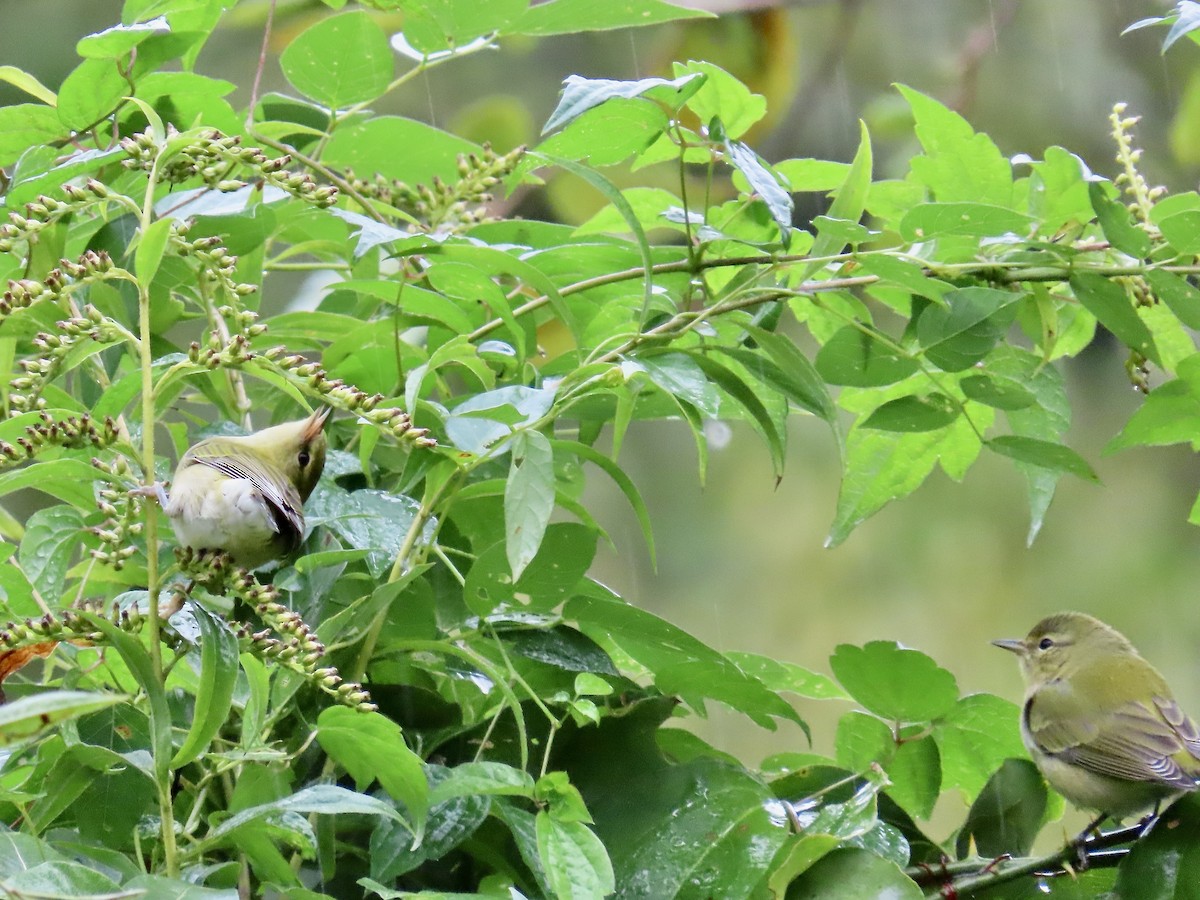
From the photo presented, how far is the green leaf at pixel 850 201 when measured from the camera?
91 centimetres

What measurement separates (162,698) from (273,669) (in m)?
0.14

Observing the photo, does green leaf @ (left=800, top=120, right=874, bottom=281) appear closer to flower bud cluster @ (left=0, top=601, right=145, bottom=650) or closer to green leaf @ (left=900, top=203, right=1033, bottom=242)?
green leaf @ (left=900, top=203, right=1033, bottom=242)

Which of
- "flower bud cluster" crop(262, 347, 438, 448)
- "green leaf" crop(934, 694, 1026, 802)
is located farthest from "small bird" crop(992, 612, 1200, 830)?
"flower bud cluster" crop(262, 347, 438, 448)

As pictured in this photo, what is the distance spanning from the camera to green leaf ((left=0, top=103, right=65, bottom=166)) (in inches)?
39.7

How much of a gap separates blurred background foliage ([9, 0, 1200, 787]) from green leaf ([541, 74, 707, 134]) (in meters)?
2.40

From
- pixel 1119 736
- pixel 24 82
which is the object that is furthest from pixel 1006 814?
pixel 24 82

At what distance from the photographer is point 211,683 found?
28.5 inches

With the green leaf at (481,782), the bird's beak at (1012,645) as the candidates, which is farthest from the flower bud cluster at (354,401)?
the bird's beak at (1012,645)

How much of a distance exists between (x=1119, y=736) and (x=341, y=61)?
4.42 feet

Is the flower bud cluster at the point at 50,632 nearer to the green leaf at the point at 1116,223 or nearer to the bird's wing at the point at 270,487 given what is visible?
the bird's wing at the point at 270,487

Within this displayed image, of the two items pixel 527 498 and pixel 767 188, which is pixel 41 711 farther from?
pixel 767 188

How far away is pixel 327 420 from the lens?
3.76ft

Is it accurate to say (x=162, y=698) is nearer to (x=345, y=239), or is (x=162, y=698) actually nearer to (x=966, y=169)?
(x=345, y=239)

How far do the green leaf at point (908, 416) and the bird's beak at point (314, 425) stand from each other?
18.2 inches
